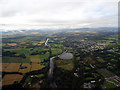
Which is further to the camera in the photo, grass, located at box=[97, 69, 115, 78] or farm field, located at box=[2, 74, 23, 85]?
grass, located at box=[97, 69, 115, 78]

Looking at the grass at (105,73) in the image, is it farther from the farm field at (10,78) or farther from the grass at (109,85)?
the farm field at (10,78)

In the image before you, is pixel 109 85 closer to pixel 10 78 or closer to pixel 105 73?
pixel 105 73

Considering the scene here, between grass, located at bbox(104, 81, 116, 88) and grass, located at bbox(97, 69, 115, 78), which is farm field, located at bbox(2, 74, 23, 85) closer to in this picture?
grass, located at bbox(104, 81, 116, 88)

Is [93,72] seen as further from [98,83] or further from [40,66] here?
[40,66]

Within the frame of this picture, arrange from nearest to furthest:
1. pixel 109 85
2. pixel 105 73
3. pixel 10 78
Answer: pixel 109 85, pixel 10 78, pixel 105 73

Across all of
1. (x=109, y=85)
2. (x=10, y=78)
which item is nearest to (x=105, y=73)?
(x=109, y=85)

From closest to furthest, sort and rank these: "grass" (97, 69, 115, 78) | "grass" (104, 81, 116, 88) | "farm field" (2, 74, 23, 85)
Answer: "grass" (104, 81, 116, 88), "farm field" (2, 74, 23, 85), "grass" (97, 69, 115, 78)

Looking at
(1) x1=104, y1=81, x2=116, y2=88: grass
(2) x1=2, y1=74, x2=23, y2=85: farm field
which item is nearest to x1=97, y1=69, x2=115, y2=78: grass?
(1) x1=104, y1=81, x2=116, y2=88: grass

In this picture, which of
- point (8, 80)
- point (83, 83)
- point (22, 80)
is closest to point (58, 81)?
point (83, 83)
